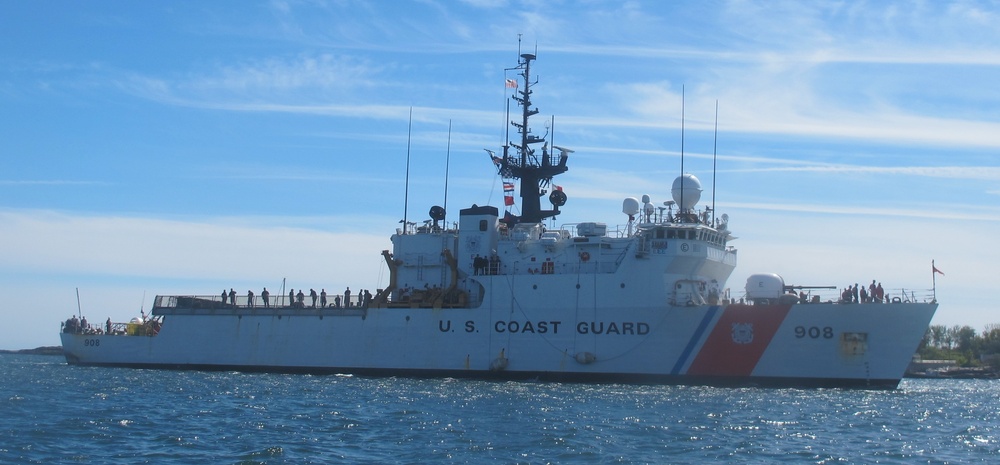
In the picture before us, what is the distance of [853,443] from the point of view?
18.3 m

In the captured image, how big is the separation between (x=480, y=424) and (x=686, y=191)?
14.8 meters

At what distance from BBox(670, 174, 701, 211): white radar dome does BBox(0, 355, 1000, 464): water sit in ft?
21.6

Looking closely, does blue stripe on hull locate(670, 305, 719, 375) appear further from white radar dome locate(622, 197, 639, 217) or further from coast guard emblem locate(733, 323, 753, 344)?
white radar dome locate(622, 197, 639, 217)

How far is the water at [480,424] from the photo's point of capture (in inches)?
656

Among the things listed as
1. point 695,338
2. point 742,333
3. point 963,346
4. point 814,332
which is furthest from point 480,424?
point 963,346

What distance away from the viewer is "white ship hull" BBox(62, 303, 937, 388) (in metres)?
29.0

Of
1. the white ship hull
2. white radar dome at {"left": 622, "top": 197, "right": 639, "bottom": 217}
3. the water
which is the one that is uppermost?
white radar dome at {"left": 622, "top": 197, "right": 639, "bottom": 217}

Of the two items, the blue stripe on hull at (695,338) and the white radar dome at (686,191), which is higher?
the white radar dome at (686,191)

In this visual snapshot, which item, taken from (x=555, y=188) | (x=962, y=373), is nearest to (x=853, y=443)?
(x=555, y=188)

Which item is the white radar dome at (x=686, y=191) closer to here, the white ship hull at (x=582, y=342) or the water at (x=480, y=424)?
the white ship hull at (x=582, y=342)

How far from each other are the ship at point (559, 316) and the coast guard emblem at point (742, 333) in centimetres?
3

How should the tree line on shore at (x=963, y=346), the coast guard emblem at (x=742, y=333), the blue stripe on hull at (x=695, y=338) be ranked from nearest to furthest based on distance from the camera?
the coast guard emblem at (x=742, y=333) → the blue stripe on hull at (x=695, y=338) → the tree line on shore at (x=963, y=346)

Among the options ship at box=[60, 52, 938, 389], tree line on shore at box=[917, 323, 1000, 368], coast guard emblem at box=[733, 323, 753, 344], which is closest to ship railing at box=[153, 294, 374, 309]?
ship at box=[60, 52, 938, 389]

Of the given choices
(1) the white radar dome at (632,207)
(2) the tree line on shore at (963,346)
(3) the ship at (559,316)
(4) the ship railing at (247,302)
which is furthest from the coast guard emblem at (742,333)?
(2) the tree line on shore at (963,346)
